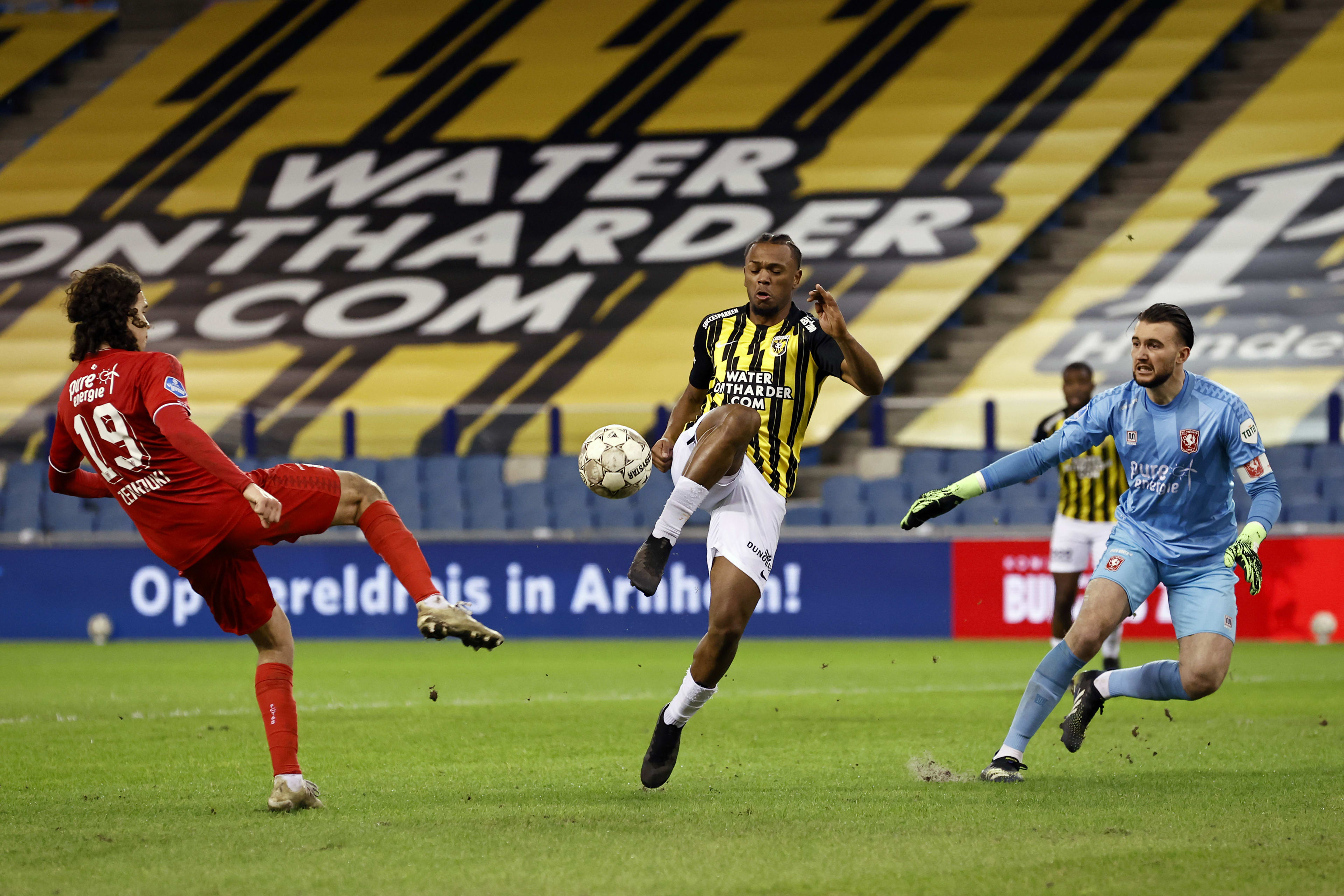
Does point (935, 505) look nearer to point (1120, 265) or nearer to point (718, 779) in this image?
point (718, 779)

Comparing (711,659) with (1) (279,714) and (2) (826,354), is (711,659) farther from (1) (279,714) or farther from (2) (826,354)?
(1) (279,714)

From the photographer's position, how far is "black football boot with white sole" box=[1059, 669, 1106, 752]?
6.10 m

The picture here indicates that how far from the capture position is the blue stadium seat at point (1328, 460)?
15.5 metres

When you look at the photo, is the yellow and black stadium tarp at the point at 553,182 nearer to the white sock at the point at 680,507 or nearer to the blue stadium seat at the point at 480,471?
the blue stadium seat at the point at 480,471

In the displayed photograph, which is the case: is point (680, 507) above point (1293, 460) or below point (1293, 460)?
below

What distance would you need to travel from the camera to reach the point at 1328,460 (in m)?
15.6

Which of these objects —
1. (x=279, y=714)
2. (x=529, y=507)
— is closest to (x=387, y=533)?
(x=279, y=714)

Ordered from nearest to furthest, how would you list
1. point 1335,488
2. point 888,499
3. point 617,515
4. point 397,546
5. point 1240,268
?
point 397,546 → point 1335,488 → point 888,499 → point 617,515 → point 1240,268

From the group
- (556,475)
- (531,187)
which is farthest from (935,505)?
(531,187)

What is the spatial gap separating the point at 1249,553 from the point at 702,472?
7.02 feet

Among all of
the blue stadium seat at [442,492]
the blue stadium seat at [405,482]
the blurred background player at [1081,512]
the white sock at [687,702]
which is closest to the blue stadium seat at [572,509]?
the blue stadium seat at [442,492]

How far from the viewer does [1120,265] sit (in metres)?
20.5

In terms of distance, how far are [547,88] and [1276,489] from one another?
1866 cm

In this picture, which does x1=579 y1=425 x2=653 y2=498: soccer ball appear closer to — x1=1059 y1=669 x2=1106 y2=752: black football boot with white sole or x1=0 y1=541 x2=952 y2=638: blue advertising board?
x1=1059 y1=669 x2=1106 y2=752: black football boot with white sole
